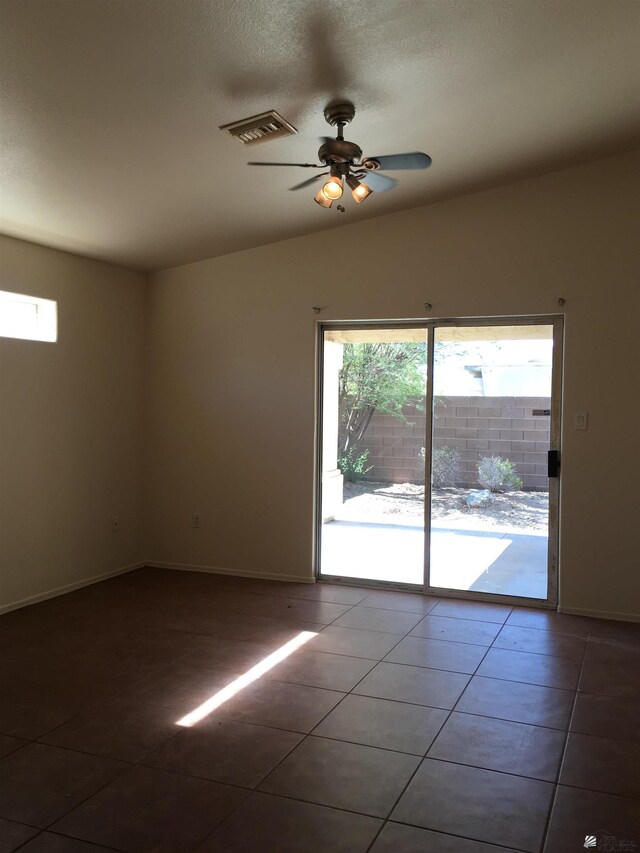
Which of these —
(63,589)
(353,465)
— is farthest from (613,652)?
(63,589)

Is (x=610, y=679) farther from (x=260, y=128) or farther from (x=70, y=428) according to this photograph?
(x=70, y=428)

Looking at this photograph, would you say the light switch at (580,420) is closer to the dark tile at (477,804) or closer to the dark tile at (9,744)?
the dark tile at (477,804)

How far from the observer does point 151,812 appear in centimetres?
244

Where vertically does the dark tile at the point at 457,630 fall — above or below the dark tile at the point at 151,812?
above

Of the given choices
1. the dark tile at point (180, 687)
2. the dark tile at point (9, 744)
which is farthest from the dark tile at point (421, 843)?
the dark tile at point (9, 744)

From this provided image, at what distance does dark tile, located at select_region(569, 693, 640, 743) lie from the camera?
3061 millimetres

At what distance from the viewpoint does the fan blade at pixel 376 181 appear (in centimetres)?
351

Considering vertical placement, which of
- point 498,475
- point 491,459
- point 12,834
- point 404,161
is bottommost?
point 12,834

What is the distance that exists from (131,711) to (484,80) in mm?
3452

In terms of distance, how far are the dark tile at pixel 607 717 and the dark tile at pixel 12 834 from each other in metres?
2.21

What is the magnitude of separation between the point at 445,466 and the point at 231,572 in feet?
6.58

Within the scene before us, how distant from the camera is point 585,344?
15.9 feet

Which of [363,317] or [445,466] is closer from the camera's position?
[445,466]

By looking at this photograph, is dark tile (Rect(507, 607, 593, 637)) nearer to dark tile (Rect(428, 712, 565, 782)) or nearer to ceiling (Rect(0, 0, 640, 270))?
dark tile (Rect(428, 712, 565, 782))
